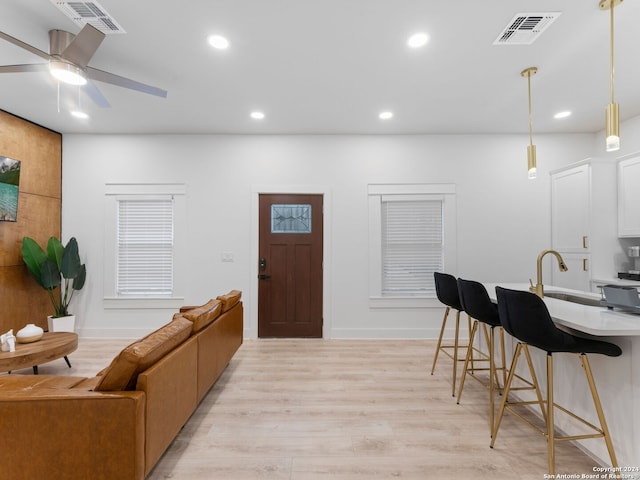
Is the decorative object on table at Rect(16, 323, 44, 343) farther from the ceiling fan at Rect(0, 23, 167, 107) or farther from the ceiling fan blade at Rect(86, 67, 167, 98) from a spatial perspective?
the ceiling fan blade at Rect(86, 67, 167, 98)

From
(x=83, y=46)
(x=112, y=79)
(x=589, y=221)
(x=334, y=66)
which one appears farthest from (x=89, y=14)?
(x=589, y=221)

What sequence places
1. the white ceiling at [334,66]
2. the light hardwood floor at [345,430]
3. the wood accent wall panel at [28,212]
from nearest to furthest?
the light hardwood floor at [345,430], the white ceiling at [334,66], the wood accent wall panel at [28,212]

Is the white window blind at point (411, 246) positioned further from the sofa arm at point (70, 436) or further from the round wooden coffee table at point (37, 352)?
the round wooden coffee table at point (37, 352)

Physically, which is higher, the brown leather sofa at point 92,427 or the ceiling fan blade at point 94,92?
the ceiling fan blade at point 94,92

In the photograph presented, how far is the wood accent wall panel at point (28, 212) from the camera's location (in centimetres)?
371

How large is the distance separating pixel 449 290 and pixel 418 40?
7.28ft

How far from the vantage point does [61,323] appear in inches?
159

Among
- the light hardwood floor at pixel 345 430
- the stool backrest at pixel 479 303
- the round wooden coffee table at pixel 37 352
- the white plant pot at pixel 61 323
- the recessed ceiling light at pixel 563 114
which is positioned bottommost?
the light hardwood floor at pixel 345 430

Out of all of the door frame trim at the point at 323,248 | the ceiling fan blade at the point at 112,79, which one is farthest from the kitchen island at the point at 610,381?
the ceiling fan blade at the point at 112,79

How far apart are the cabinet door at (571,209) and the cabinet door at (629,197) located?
320 mm

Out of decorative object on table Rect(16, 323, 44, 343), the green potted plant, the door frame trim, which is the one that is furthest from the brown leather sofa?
the green potted plant

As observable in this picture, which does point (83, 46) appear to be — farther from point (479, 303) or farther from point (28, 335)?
point (479, 303)

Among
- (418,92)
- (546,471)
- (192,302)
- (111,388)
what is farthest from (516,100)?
(192,302)

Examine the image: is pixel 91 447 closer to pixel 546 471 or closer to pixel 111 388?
pixel 111 388
